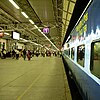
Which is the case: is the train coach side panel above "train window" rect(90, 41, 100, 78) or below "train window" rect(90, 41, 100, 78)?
below

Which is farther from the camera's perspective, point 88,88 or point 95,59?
point 88,88

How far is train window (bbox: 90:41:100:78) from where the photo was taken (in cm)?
395

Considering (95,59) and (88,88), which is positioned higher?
(95,59)

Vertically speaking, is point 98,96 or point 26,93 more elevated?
point 98,96

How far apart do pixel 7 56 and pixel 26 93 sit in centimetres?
3382

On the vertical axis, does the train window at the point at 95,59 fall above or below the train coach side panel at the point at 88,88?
above

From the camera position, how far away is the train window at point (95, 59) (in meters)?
3.95

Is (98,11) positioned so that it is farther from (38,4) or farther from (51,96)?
(38,4)

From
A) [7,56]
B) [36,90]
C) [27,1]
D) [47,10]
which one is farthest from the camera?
[7,56]

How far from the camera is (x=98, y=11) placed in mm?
3975

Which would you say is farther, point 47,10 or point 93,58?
point 47,10

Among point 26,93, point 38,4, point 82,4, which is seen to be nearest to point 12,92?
point 26,93

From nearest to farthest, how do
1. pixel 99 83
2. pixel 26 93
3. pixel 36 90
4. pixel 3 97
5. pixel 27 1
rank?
1. pixel 99 83
2. pixel 3 97
3. pixel 26 93
4. pixel 36 90
5. pixel 27 1

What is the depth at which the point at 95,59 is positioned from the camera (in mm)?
4223
